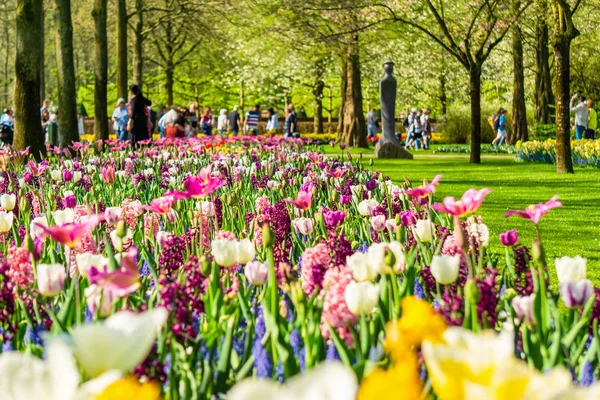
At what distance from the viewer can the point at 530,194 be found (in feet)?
35.4

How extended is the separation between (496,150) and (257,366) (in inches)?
955

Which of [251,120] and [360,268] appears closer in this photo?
[360,268]

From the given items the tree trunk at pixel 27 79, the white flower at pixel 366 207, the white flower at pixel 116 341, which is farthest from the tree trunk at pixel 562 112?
the white flower at pixel 116 341

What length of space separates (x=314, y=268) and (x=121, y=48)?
21.8 m

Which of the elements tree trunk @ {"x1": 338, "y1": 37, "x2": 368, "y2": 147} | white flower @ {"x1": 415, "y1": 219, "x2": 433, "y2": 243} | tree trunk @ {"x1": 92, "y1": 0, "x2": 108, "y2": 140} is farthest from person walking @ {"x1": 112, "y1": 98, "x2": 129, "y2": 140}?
white flower @ {"x1": 415, "y1": 219, "x2": 433, "y2": 243}

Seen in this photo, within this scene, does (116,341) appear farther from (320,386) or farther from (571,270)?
(571,270)

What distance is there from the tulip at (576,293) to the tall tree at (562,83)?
12.8 metres

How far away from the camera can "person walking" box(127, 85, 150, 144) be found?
16938mm

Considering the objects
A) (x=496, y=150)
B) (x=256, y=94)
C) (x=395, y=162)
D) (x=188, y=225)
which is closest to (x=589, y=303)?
(x=188, y=225)

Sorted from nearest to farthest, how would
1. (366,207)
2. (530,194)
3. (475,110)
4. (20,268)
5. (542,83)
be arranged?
1. (20,268)
2. (366,207)
3. (530,194)
4. (475,110)
5. (542,83)

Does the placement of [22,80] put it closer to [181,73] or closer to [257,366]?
[257,366]

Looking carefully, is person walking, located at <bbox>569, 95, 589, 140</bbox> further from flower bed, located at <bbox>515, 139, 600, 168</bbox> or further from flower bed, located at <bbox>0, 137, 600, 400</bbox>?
flower bed, located at <bbox>0, 137, 600, 400</bbox>

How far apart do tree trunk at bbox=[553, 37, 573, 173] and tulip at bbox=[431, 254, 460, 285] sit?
12671 mm

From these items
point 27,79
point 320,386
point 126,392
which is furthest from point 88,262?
point 27,79
